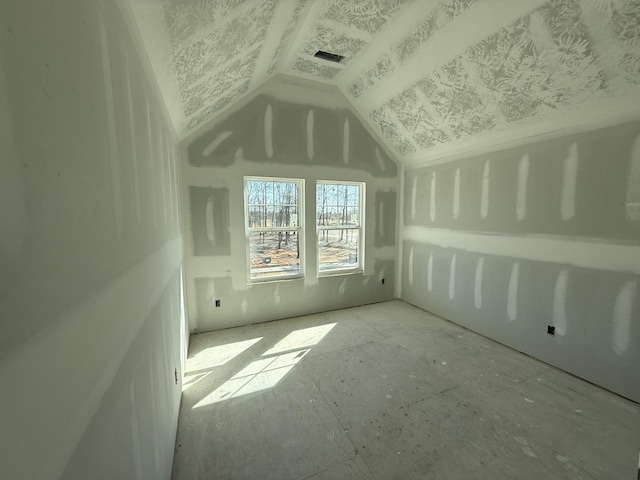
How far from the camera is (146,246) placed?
3.93 feet

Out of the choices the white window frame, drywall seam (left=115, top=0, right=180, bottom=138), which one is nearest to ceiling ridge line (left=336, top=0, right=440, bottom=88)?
the white window frame

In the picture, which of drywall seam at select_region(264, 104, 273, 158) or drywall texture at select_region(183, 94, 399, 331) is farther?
drywall seam at select_region(264, 104, 273, 158)

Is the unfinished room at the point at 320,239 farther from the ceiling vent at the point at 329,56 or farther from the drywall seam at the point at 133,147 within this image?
the ceiling vent at the point at 329,56

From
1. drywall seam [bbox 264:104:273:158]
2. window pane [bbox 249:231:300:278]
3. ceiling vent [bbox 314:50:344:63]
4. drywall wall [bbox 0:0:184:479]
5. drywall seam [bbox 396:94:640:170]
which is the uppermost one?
ceiling vent [bbox 314:50:344:63]

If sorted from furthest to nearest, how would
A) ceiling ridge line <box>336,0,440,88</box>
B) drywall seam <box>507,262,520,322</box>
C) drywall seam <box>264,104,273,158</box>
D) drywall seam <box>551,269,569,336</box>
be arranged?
drywall seam <box>264,104,273,158</box>, drywall seam <box>507,262,520,322</box>, drywall seam <box>551,269,569,336</box>, ceiling ridge line <box>336,0,440,88</box>

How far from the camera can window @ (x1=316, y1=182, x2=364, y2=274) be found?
13.0 ft

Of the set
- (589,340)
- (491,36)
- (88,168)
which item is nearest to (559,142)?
(491,36)

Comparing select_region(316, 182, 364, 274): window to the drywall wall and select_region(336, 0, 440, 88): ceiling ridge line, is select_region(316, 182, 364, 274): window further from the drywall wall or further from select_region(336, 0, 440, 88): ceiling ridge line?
the drywall wall

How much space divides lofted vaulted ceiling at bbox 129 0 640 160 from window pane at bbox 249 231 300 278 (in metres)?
1.63

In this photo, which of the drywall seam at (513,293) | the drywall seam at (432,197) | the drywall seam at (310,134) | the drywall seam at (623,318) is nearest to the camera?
the drywall seam at (623,318)

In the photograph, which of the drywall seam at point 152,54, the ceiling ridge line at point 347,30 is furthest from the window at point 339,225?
the drywall seam at point 152,54

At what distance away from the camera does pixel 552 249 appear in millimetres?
2574

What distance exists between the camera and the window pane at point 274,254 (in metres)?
3.62

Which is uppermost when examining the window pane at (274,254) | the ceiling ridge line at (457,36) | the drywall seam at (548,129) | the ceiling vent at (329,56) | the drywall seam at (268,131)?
the ceiling vent at (329,56)
